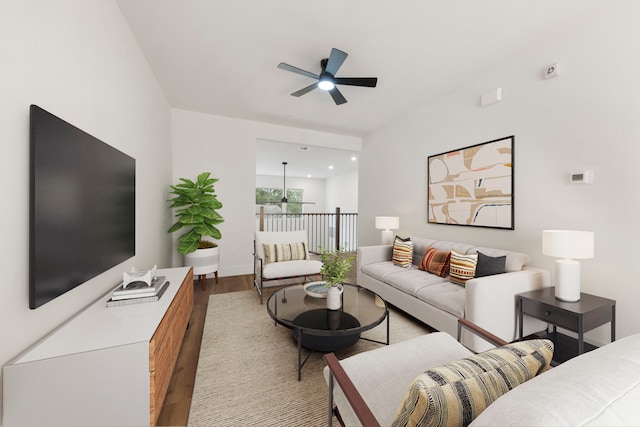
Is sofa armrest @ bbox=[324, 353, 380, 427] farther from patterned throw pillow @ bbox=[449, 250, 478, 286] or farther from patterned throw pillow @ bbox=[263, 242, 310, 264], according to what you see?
patterned throw pillow @ bbox=[263, 242, 310, 264]

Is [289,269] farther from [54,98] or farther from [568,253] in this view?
[568,253]

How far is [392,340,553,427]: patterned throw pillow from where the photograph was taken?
63cm

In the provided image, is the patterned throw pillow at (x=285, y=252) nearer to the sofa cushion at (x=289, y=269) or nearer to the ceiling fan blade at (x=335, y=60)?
the sofa cushion at (x=289, y=269)

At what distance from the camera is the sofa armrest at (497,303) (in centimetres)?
195

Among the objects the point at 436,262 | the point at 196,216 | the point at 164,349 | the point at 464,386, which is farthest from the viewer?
the point at 196,216

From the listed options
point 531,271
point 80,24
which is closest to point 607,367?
point 531,271

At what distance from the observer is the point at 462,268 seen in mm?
2537

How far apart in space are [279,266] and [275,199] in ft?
24.6

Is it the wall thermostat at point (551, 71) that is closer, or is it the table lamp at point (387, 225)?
the wall thermostat at point (551, 71)

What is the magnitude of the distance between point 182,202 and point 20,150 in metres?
2.50

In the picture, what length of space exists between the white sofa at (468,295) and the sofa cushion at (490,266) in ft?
0.30

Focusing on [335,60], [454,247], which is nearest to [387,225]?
[454,247]

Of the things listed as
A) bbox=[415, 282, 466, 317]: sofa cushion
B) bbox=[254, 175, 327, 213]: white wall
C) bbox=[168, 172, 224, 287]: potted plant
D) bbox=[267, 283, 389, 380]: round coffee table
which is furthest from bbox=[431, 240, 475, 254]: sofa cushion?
bbox=[254, 175, 327, 213]: white wall

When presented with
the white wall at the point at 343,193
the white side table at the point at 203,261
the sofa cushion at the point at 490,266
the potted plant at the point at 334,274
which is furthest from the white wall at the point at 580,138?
the white wall at the point at 343,193
